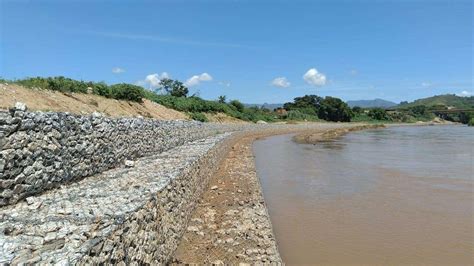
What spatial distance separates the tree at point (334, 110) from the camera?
8938 cm

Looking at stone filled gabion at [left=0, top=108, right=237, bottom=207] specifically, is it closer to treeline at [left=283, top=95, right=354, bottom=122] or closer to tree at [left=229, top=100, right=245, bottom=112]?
tree at [left=229, top=100, right=245, bottom=112]

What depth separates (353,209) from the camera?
429 inches

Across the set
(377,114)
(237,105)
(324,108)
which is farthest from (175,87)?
(377,114)

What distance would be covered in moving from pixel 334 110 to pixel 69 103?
76.1 meters

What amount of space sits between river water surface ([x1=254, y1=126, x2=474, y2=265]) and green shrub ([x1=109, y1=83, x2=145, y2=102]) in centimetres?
1526

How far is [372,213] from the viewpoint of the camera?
1047 cm

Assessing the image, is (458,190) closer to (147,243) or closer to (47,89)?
(147,243)

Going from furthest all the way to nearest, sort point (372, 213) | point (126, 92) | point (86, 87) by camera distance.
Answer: point (126, 92) → point (86, 87) → point (372, 213)

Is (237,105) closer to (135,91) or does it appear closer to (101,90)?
(135,91)

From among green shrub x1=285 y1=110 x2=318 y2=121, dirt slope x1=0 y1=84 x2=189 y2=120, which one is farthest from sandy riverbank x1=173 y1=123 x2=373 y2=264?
green shrub x1=285 y1=110 x2=318 y2=121

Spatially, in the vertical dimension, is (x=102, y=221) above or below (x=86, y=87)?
below

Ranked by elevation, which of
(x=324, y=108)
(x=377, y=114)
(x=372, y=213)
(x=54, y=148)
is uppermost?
(x=324, y=108)

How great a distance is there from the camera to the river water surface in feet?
25.1

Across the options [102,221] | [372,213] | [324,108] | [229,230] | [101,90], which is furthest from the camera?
[324,108]
